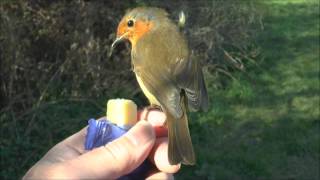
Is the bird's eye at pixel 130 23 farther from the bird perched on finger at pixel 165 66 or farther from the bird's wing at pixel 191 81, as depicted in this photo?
the bird's wing at pixel 191 81

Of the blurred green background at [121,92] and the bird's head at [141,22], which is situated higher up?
the bird's head at [141,22]

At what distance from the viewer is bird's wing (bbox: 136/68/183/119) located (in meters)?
3.00

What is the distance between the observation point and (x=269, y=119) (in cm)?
668

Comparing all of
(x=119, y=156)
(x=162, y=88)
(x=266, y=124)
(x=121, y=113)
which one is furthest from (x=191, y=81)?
(x=266, y=124)

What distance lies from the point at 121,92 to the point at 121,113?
390 centimetres

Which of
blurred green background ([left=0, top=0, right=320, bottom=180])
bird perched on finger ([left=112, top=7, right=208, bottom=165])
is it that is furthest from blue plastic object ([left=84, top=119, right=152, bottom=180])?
blurred green background ([left=0, top=0, right=320, bottom=180])

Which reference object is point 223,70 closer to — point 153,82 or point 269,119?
point 269,119

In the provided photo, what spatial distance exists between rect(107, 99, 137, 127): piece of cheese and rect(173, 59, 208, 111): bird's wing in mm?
569

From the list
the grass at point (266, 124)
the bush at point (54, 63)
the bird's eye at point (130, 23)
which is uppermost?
the bird's eye at point (130, 23)

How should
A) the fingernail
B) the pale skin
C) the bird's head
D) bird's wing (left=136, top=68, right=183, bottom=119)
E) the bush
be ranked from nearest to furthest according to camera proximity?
the pale skin
the fingernail
bird's wing (left=136, top=68, right=183, bottom=119)
the bird's head
the bush

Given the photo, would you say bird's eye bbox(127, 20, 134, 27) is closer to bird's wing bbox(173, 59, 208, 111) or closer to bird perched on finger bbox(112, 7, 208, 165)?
bird perched on finger bbox(112, 7, 208, 165)

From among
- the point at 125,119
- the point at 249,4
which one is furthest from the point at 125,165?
the point at 249,4

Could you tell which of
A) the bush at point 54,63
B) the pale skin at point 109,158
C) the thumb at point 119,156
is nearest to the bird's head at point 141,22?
the pale skin at point 109,158

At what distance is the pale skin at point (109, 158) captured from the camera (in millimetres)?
2266
